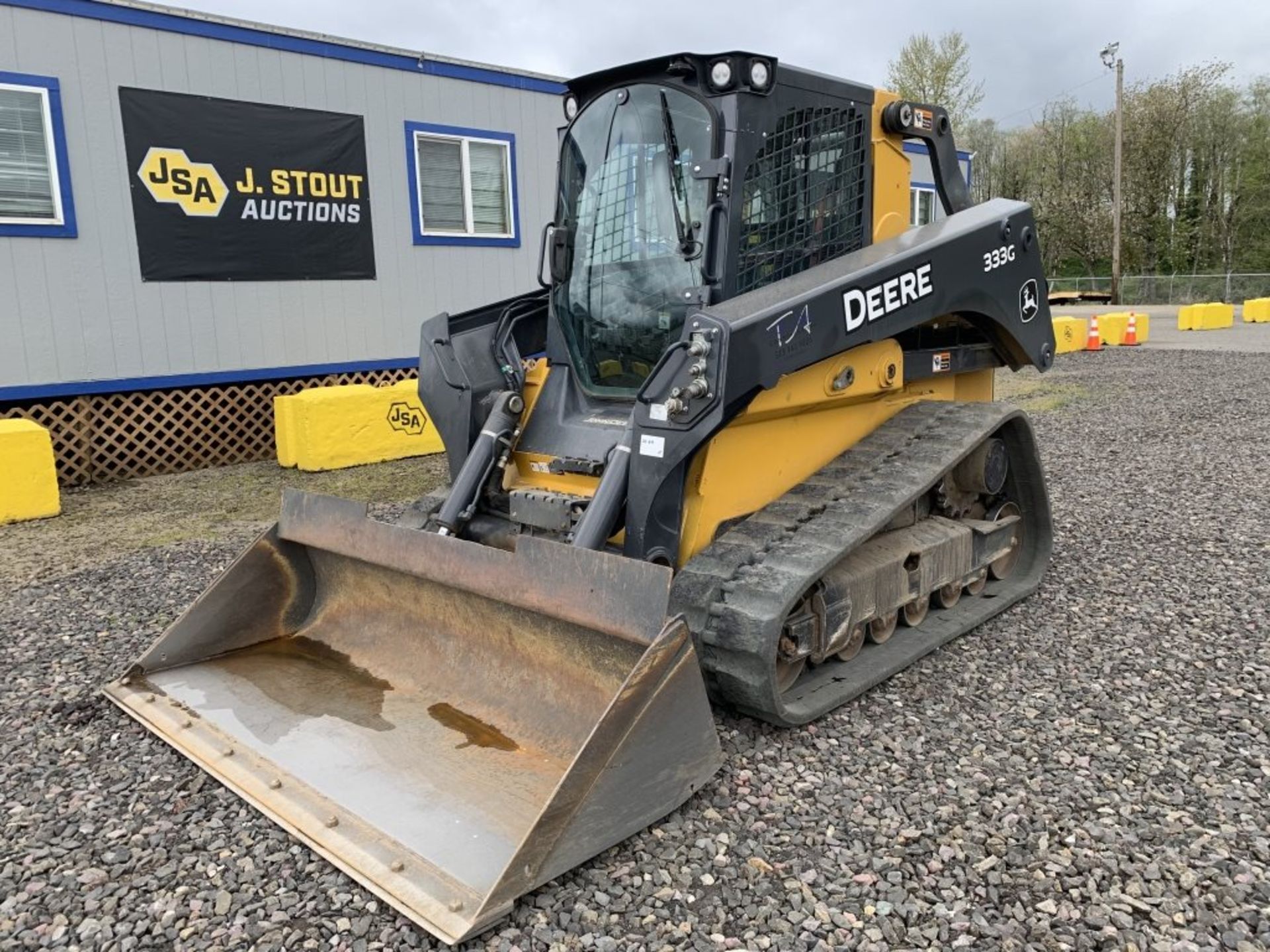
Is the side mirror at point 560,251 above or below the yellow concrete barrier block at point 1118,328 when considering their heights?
above

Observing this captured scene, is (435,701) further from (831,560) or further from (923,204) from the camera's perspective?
(923,204)

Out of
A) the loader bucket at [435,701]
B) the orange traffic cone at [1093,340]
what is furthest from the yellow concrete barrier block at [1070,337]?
the loader bucket at [435,701]

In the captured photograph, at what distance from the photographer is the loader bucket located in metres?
2.79

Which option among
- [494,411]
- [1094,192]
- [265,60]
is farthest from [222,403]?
[1094,192]

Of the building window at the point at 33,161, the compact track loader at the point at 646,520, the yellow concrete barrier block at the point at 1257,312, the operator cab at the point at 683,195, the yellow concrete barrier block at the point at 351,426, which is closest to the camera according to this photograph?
the compact track loader at the point at 646,520

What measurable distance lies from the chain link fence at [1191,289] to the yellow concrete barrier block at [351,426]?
3352cm

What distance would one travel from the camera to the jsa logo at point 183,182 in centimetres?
861

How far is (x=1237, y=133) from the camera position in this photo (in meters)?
43.1

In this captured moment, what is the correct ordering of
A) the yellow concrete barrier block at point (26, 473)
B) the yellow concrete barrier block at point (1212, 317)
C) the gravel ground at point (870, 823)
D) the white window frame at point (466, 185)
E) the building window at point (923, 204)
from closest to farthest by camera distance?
the gravel ground at point (870, 823) → the yellow concrete barrier block at point (26, 473) → the white window frame at point (466, 185) → the building window at point (923, 204) → the yellow concrete barrier block at point (1212, 317)

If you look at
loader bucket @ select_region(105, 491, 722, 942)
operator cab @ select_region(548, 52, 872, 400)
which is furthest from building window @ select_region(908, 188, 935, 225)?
loader bucket @ select_region(105, 491, 722, 942)

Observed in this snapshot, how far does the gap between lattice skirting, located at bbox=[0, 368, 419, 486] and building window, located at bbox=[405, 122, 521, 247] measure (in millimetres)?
2011

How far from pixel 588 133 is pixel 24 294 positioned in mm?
5848

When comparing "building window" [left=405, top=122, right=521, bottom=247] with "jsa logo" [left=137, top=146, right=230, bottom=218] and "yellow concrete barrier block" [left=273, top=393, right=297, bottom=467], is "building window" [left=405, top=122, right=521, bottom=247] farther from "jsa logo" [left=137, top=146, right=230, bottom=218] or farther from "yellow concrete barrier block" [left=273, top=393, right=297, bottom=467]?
"yellow concrete barrier block" [left=273, top=393, right=297, bottom=467]

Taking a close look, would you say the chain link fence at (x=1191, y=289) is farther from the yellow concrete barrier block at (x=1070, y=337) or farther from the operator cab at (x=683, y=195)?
the operator cab at (x=683, y=195)
